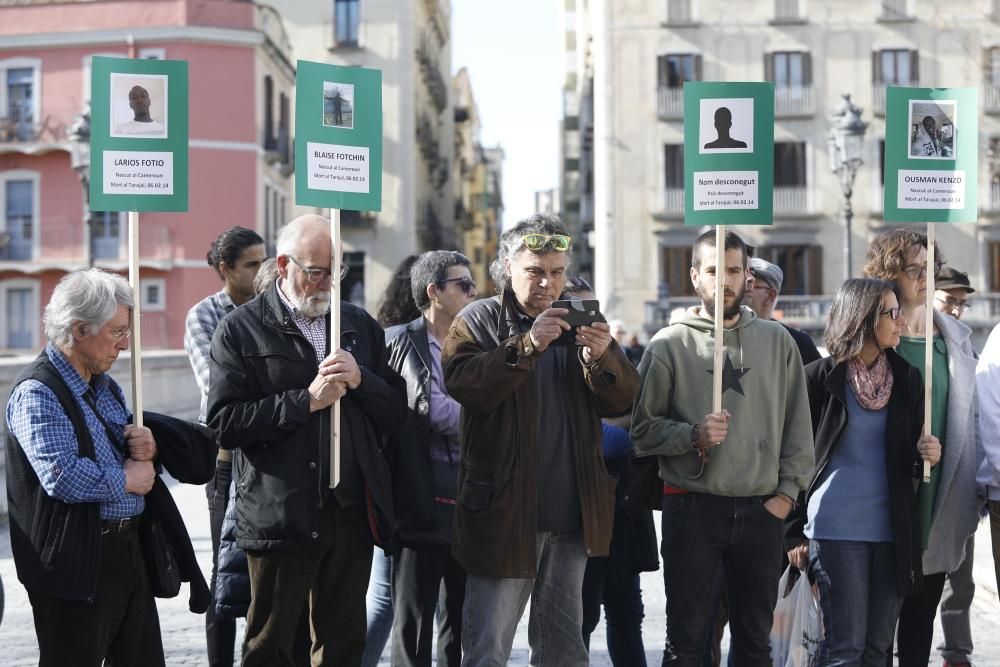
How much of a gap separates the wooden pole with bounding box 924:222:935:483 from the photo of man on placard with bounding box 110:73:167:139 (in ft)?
10.6

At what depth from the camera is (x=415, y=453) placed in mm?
5570

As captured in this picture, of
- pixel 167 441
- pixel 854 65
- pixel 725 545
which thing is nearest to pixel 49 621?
pixel 167 441

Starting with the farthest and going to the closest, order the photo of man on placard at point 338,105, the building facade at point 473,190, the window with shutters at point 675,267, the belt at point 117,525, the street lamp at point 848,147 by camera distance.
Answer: the building facade at point 473,190 < the window with shutters at point 675,267 < the street lamp at point 848,147 < the photo of man on placard at point 338,105 < the belt at point 117,525

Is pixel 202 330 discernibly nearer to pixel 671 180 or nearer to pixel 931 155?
pixel 931 155

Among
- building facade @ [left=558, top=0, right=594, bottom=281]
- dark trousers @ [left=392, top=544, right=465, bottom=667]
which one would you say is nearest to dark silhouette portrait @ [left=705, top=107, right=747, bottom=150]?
dark trousers @ [left=392, top=544, right=465, bottom=667]

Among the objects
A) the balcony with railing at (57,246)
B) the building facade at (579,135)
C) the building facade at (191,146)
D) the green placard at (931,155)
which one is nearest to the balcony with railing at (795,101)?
the building facade at (579,135)

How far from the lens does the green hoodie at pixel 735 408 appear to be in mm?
5363

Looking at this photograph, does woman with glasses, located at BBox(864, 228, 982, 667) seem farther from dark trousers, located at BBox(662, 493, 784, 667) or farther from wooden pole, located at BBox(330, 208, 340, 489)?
wooden pole, located at BBox(330, 208, 340, 489)

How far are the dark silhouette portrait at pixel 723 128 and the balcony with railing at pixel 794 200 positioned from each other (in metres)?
38.2

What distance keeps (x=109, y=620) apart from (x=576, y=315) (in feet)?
6.27

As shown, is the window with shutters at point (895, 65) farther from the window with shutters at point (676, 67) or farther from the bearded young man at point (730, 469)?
the bearded young man at point (730, 469)

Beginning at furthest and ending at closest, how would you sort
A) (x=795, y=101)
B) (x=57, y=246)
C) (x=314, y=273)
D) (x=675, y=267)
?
(x=795, y=101) < (x=675, y=267) < (x=57, y=246) < (x=314, y=273)

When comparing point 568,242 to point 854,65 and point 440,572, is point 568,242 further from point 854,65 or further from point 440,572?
point 854,65

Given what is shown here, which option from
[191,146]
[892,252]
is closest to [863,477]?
[892,252]
